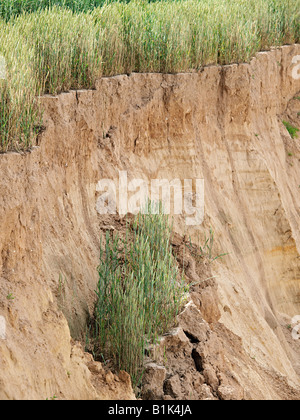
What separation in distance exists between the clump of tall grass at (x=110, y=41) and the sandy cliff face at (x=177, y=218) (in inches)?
8.7

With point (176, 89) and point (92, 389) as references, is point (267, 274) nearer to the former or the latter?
point (176, 89)

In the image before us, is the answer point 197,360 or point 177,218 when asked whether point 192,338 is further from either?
point 177,218

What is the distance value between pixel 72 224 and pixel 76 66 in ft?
5.72

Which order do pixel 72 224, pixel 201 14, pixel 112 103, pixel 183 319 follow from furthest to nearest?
1. pixel 201 14
2. pixel 112 103
3. pixel 72 224
4. pixel 183 319

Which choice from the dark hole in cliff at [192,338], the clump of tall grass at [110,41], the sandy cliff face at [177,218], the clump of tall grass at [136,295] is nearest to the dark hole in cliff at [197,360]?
the sandy cliff face at [177,218]

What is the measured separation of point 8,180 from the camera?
15.1 ft

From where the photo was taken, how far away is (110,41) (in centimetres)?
755

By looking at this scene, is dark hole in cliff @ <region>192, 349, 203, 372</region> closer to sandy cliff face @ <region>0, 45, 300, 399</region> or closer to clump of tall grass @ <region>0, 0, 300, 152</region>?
sandy cliff face @ <region>0, 45, 300, 399</region>

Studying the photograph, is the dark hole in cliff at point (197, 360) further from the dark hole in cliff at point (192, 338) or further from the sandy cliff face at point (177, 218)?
the dark hole in cliff at point (192, 338)

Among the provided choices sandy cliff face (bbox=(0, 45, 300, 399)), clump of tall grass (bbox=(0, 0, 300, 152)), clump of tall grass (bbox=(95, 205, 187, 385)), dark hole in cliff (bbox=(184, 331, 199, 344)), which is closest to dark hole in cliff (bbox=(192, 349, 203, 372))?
sandy cliff face (bbox=(0, 45, 300, 399))

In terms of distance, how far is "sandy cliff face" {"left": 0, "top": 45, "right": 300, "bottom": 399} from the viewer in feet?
14.8

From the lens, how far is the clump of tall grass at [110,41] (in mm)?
5445

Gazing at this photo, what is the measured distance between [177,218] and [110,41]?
7.25ft
